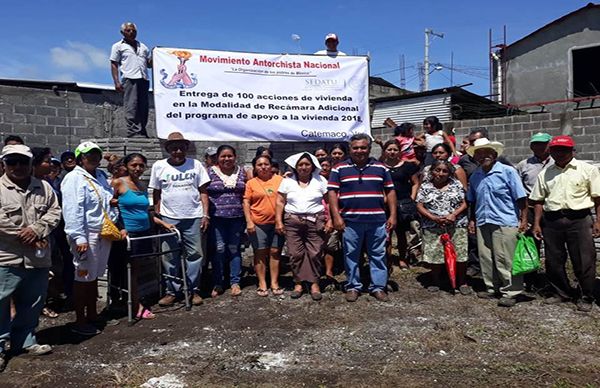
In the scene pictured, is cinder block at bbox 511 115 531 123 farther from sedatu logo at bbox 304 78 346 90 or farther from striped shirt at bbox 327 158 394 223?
striped shirt at bbox 327 158 394 223

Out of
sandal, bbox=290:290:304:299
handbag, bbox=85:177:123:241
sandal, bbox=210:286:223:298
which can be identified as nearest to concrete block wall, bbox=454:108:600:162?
sandal, bbox=290:290:304:299

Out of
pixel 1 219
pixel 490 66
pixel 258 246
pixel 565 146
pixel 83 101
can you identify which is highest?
pixel 490 66

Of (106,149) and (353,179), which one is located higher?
(106,149)

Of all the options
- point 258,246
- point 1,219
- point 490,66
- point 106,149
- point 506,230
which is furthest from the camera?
point 490,66

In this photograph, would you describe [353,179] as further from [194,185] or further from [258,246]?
[194,185]

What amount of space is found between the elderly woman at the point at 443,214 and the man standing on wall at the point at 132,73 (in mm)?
4405

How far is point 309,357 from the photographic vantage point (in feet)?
13.1

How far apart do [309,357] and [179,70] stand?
480 cm

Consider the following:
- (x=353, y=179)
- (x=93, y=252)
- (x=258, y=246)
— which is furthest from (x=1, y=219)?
(x=353, y=179)

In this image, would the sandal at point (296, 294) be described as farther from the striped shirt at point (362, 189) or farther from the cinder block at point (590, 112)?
the cinder block at point (590, 112)

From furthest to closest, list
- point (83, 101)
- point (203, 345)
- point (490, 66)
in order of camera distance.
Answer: point (490, 66) → point (83, 101) → point (203, 345)

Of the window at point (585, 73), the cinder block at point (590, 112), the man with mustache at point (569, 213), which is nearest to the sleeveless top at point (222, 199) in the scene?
the man with mustache at point (569, 213)

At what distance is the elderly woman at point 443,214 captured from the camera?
220 inches

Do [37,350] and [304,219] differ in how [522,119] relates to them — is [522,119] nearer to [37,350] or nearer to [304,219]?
[304,219]
